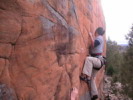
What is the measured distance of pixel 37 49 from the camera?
17.6 feet

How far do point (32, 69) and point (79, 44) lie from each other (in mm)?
2870

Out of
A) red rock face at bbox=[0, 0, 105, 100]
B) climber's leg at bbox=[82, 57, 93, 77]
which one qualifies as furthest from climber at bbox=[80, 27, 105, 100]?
red rock face at bbox=[0, 0, 105, 100]

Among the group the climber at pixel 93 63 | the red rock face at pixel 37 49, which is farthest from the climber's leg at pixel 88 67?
the red rock face at pixel 37 49

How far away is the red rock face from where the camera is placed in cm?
481

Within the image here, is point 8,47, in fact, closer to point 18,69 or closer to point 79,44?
point 18,69

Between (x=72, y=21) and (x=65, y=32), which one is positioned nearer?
(x=65, y=32)

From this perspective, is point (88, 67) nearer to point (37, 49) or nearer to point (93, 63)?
point (93, 63)

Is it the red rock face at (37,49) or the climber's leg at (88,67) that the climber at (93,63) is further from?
the red rock face at (37,49)

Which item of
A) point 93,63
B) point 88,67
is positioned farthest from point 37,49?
point 93,63

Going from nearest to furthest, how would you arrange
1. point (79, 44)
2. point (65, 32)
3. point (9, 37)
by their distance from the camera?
1. point (9, 37)
2. point (65, 32)
3. point (79, 44)

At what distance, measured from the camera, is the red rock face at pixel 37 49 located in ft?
15.8

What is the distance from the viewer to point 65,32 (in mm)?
6453

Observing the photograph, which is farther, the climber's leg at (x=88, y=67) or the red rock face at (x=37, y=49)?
the climber's leg at (x=88, y=67)

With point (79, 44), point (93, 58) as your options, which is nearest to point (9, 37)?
point (79, 44)
